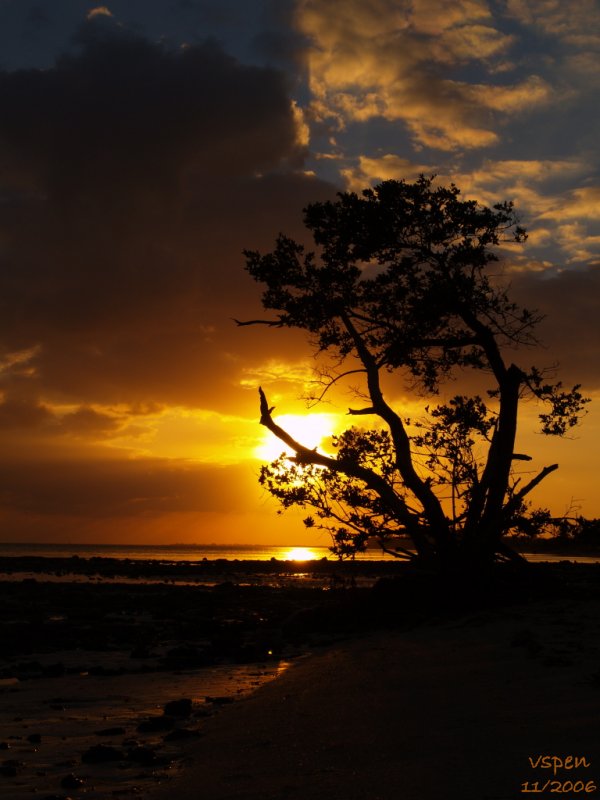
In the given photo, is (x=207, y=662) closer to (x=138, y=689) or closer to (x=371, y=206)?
(x=138, y=689)

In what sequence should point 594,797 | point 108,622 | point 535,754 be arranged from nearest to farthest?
point 594,797 → point 535,754 → point 108,622

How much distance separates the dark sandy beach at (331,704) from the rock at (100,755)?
1 centimetres

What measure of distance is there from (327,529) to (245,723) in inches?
354

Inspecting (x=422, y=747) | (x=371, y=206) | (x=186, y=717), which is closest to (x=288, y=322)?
(x=371, y=206)

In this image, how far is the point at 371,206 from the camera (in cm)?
1742

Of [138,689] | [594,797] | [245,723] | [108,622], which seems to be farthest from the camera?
[108,622]

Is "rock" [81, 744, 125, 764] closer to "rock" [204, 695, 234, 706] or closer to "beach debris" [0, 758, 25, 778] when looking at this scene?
"beach debris" [0, 758, 25, 778]

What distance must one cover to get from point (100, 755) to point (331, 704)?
2936mm

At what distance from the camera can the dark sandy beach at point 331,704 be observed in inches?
251

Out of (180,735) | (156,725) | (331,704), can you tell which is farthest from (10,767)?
(331,704)

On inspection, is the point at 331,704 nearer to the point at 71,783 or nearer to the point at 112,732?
A: the point at 112,732

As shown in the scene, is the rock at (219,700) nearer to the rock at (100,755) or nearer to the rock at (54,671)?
the rock at (100,755)

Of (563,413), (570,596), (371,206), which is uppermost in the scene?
(371,206)

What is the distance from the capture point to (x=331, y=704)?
942cm
